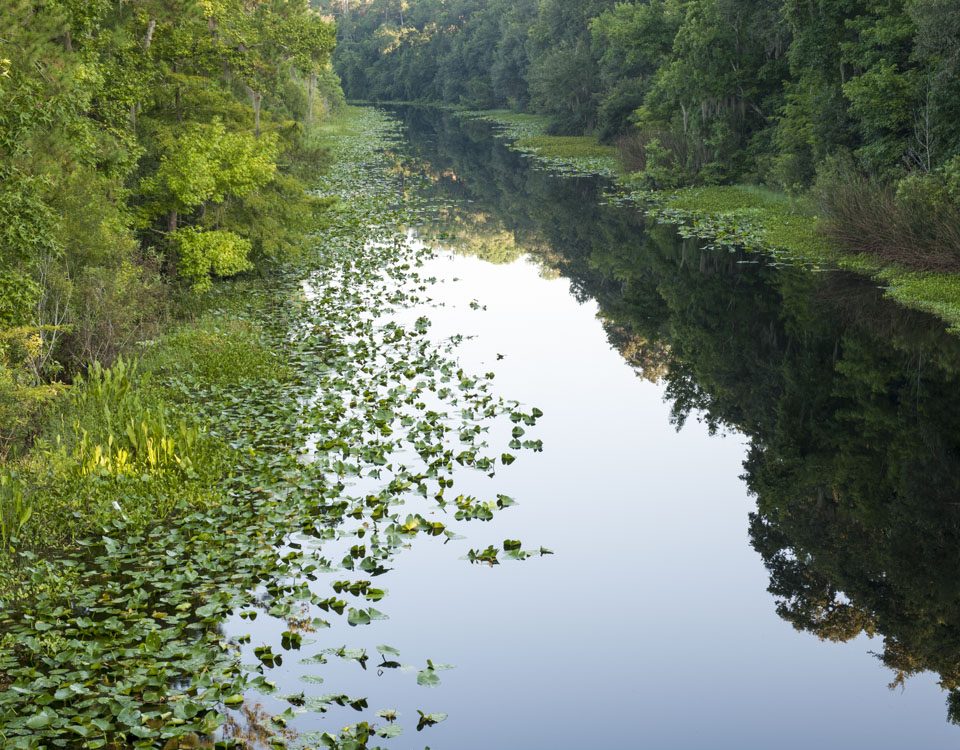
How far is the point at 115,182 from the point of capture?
21.2 metres

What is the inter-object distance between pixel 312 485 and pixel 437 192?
38007 mm

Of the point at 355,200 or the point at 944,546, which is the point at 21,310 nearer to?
the point at 944,546

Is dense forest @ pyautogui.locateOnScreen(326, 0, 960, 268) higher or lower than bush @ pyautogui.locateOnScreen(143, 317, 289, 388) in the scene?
higher

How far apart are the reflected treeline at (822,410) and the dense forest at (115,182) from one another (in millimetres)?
9953

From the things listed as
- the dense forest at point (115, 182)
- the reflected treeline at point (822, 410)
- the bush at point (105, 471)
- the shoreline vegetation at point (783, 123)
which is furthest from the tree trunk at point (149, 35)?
the shoreline vegetation at point (783, 123)

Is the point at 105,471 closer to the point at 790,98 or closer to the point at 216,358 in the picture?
the point at 216,358

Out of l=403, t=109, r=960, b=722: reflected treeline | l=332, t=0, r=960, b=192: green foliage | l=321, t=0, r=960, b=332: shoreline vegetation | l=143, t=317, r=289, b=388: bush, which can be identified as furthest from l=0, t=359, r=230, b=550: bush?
l=332, t=0, r=960, b=192: green foliage

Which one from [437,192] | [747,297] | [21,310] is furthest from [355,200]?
[21,310]

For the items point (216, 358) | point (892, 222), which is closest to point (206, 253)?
point (216, 358)

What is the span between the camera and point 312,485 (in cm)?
1312

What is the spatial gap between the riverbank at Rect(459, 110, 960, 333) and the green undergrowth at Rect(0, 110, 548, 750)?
11.4m

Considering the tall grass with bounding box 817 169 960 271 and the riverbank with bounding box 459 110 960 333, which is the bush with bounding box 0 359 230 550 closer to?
the riverbank with bounding box 459 110 960 333

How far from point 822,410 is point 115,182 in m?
15.2

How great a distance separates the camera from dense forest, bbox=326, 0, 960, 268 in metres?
27.1
